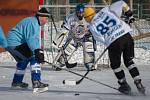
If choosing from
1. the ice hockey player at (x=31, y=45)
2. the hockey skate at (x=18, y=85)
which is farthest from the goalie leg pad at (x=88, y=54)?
the ice hockey player at (x=31, y=45)

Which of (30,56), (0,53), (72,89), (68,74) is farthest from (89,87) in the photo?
(0,53)

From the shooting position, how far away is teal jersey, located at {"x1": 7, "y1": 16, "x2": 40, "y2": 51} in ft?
28.9

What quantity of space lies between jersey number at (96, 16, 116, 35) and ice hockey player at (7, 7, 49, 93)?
2.99 feet

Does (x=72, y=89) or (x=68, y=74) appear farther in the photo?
(x=68, y=74)

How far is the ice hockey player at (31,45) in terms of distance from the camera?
28.9 feet

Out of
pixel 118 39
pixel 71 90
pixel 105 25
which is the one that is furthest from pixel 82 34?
pixel 118 39

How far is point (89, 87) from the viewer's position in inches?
380

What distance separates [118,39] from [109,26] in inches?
9.7

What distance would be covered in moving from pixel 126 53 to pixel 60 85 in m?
1.73

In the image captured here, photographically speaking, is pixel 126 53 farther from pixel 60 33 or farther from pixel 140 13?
pixel 140 13

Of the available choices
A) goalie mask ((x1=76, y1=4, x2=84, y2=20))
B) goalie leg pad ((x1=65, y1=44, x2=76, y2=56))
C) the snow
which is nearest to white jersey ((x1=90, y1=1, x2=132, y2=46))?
goalie mask ((x1=76, y1=4, x2=84, y2=20))

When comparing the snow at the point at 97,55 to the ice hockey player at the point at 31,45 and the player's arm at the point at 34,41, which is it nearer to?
the ice hockey player at the point at 31,45

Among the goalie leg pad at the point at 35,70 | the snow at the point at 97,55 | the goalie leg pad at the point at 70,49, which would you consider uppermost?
the goalie leg pad at the point at 70,49

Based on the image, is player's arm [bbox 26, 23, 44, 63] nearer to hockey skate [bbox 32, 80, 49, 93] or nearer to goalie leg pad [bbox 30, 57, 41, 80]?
goalie leg pad [bbox 30, 57, 41, 80]
